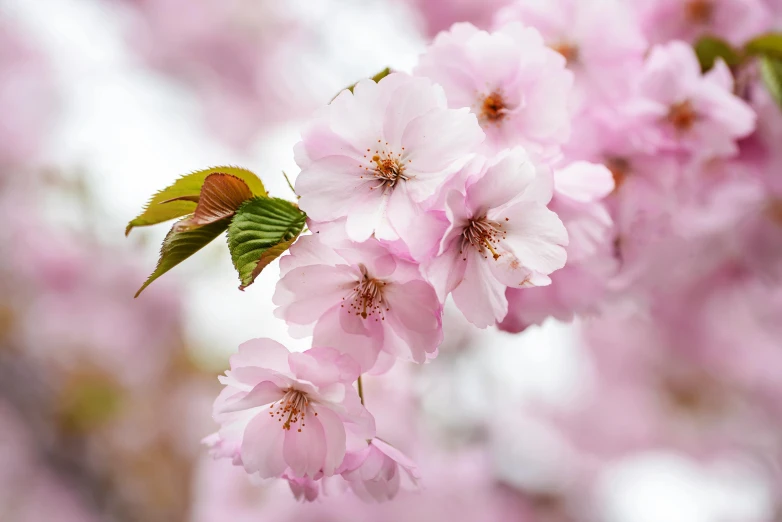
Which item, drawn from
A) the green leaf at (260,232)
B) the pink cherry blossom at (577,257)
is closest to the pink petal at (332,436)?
the green leaf at (260,232)

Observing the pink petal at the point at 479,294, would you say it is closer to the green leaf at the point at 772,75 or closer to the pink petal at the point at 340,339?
the pink petal at the point at 340,339

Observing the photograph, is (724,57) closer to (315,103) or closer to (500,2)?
(500,2)

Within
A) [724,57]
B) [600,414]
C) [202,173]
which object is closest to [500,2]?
[724,57]

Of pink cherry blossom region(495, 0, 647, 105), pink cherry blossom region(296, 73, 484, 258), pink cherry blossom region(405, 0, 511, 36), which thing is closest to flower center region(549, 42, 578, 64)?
pink cherry blossom region(495, 0, 647, 105)

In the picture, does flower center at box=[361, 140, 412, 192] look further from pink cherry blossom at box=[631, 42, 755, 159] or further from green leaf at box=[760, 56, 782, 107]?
green leaf at box=[760, 56, 782, 107]

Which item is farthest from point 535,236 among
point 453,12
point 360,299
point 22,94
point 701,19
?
point 22,94

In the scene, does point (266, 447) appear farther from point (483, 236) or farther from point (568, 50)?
point (568, 50)
